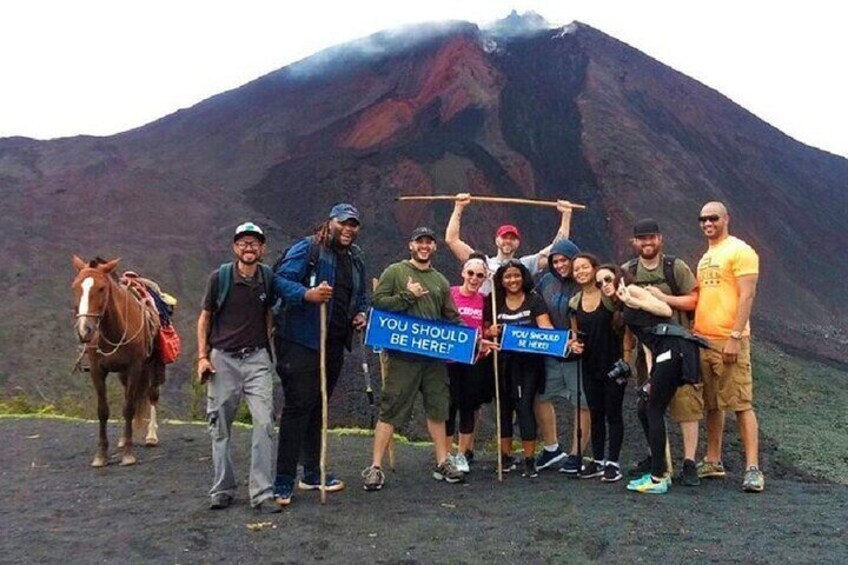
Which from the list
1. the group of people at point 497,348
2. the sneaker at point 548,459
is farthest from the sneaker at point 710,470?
the sneaker at point 548,459

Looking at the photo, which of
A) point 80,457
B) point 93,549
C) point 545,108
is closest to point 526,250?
point 545,108

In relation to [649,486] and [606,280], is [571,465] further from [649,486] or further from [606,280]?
[606,280]

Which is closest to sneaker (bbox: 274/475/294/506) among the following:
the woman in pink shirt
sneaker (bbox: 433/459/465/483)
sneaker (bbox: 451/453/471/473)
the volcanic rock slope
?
sneaker (bbox: 433/459/465/483)

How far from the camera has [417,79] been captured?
3922cm

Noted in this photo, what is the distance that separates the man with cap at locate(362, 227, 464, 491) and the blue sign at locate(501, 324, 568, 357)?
479 millimetres

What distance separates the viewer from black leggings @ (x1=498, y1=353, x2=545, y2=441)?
7395 mm

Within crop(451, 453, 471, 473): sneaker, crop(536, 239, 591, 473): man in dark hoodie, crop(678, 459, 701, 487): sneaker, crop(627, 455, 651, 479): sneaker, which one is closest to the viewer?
crop(678, 459, 701, 487): sneaker

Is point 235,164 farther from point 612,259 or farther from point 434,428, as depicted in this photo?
point 434,428

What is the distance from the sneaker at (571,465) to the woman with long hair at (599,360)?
0.08 metres

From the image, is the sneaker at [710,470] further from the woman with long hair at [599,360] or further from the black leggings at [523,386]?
the black leggings at [523,386]

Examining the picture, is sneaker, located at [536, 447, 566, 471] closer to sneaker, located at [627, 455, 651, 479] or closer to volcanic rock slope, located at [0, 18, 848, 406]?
sneaker, located at [627, 455, 651, 479]

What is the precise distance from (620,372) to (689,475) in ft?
3.39

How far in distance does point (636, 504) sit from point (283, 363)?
2.92 m

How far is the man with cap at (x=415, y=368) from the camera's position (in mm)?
6855
